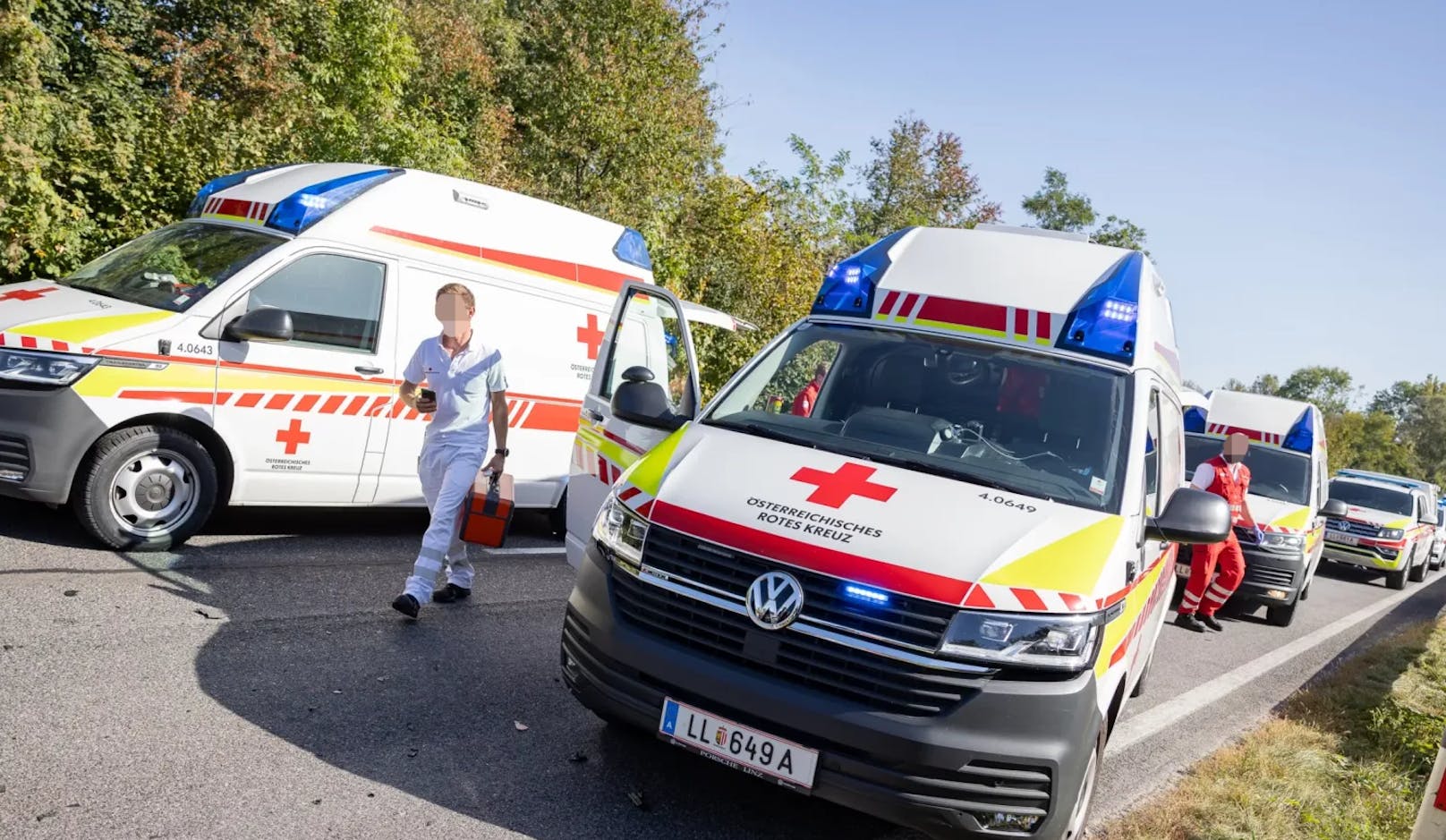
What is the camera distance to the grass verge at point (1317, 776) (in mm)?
4645

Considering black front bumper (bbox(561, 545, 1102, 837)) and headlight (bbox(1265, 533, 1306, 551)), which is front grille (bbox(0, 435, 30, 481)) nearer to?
black front bumper (bbox(561, 545, 1102, 837))

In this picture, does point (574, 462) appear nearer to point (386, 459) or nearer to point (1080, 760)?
point (386, 459)

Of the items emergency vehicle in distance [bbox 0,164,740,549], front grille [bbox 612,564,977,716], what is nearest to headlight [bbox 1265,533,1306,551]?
emergency vehicle in distance [bbox 0,164,740,549]

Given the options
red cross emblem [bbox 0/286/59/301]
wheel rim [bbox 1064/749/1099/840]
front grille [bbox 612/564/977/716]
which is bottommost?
wheel rim [bbox 1064/749/1099/840]

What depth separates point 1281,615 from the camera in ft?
37.4

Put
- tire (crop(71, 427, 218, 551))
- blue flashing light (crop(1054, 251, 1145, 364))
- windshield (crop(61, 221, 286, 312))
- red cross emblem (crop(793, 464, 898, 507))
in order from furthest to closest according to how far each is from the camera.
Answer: windshield (crop(61, 221, 286, 312)) < tire (crop(71, 427, 218, 551)) < blue flashing light (crop(1054, 251, 1145, 364)) < red cross emblem (crop(793, 464, 898, 507))

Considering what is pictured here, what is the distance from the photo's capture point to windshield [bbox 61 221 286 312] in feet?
21.2

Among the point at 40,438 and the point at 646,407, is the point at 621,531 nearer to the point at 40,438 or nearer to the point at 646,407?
the point at 646,407

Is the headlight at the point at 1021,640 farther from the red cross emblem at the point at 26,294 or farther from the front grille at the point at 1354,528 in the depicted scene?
the front grille at the point at 1354,528

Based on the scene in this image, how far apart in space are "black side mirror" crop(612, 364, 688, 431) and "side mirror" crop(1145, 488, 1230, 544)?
2023mm

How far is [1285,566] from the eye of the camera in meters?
10.9

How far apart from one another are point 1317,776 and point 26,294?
24.7ft

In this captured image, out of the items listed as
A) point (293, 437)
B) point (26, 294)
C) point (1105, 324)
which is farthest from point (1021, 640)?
point (26, 294)

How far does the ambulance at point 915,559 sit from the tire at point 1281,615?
24.1 feet
